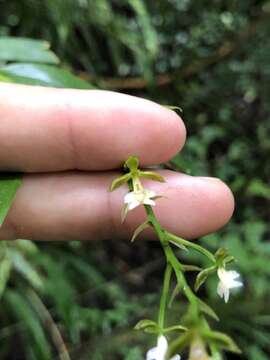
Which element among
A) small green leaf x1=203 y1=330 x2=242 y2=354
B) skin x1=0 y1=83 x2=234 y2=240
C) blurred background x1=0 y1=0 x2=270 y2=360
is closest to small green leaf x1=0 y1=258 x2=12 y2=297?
blurred background x1=0 y1=0 x2=270 y2=360

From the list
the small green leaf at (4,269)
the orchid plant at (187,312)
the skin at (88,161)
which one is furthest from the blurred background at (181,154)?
the orchid plant at (187,312)

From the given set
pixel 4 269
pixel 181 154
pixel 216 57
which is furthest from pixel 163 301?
pixel 216 57

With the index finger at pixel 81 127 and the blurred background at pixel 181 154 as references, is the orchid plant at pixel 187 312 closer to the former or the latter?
the index finger at pixel 81 127

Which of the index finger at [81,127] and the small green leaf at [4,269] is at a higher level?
the index finger at [81,127]

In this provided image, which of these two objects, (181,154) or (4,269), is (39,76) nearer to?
(4,269)

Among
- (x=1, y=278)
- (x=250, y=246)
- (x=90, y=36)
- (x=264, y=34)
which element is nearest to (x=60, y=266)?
(x=1, y=278)

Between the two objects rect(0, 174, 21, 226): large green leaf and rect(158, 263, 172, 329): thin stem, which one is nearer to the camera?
rect(158, 263, 172, 329): thin stem

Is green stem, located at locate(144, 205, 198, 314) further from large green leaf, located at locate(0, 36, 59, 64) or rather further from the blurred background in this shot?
the blurred background
